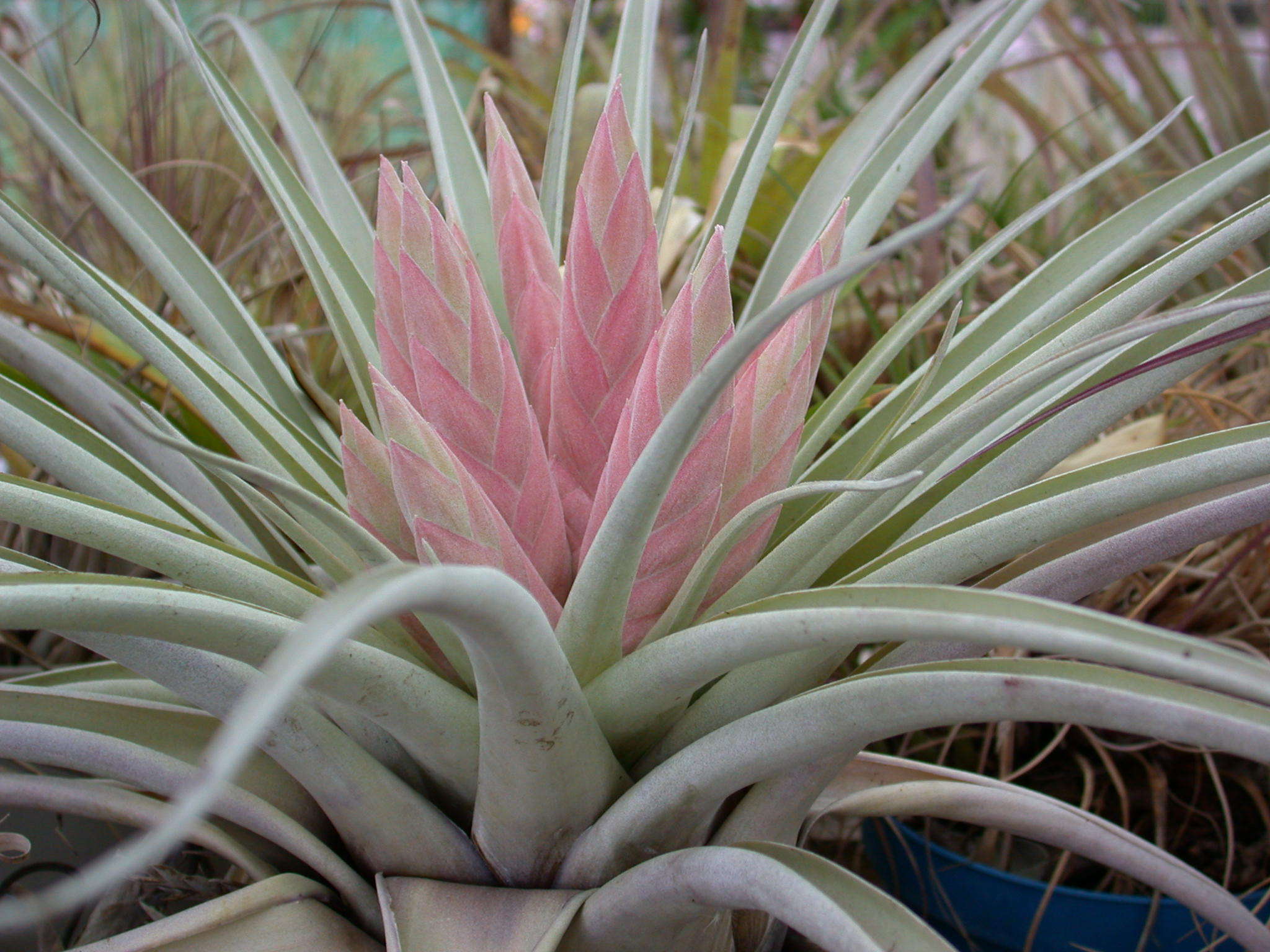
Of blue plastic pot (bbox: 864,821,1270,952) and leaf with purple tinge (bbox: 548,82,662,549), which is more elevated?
leaf with purple tinge (bbox: 548,82,662,549)

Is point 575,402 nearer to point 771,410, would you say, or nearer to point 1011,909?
point 771,410

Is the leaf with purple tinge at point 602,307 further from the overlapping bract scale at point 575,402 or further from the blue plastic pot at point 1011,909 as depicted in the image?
the blue plastic pot at point 1011,909

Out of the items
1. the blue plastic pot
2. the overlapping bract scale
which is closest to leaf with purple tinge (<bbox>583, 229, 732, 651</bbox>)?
the overlapping bract scale

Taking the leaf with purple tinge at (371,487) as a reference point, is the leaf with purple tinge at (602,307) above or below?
above

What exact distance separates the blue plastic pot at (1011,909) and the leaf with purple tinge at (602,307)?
10.7 inches

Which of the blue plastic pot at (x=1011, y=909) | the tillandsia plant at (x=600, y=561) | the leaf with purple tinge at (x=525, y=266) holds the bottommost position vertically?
the blue plastic pot at (x=1011, y=909)

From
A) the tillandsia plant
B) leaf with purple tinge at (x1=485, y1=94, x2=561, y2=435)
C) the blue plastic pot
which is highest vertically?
leaf with purple tinge at (x1=485, y1=94, x2=561, y2=435)

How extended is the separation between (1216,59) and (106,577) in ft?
Result: 3.36

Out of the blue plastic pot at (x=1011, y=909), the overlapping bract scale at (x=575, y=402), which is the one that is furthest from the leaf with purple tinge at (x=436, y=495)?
the blue plastic pot at (x=1011, y=909)

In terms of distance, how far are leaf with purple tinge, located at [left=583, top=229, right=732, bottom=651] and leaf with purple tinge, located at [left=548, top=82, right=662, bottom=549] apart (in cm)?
2

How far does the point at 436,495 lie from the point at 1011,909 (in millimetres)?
363

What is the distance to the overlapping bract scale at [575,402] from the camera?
1.07 ft

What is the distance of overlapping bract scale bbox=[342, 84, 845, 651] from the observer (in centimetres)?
33

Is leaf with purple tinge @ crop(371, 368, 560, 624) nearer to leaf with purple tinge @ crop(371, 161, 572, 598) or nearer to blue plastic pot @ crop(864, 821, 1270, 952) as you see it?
leaf with purple tinge @ crop(371, 161, 572, 598)
